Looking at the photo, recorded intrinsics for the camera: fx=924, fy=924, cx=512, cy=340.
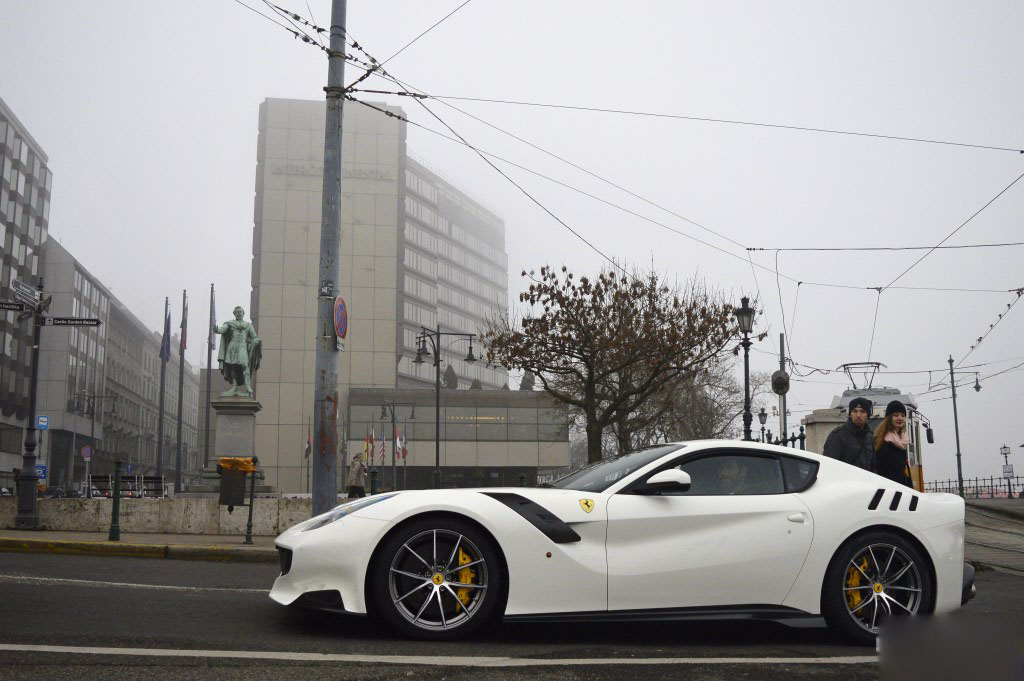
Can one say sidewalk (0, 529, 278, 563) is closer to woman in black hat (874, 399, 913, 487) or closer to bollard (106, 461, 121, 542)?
bollard (106, 461, 121, 542)

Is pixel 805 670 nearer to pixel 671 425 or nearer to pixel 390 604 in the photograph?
pixel 390 604

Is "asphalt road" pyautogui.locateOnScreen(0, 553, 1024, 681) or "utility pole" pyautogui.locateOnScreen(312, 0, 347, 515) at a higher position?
"utility pole" pyautogui.locateOnScreen(312, 0, 347, 515)

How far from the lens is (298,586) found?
5.20 meters

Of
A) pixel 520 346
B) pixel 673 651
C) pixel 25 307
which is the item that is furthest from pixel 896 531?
pixel 520 346

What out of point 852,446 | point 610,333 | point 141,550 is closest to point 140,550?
point 141,550

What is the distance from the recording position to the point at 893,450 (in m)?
7.94

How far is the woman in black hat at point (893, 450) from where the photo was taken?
7.92 metres

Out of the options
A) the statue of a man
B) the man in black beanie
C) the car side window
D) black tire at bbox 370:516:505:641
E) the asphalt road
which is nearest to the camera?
the asphalt road

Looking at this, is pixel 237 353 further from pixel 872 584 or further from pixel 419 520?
pixel 872 584

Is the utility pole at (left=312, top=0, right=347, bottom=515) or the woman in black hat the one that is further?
the utility pole at (left=312, top=0, right=347, bottom=515)

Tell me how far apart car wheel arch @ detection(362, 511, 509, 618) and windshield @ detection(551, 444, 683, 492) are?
0.69m

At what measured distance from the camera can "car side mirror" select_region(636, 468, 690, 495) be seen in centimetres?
539

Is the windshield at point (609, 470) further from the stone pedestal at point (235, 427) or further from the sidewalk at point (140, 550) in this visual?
the stone pedestal at point (235, 427)

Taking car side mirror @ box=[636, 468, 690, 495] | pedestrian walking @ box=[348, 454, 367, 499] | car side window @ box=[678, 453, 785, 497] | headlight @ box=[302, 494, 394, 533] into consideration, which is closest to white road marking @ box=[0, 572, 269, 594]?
headlight @ box=[302, 494, 394, 533]
